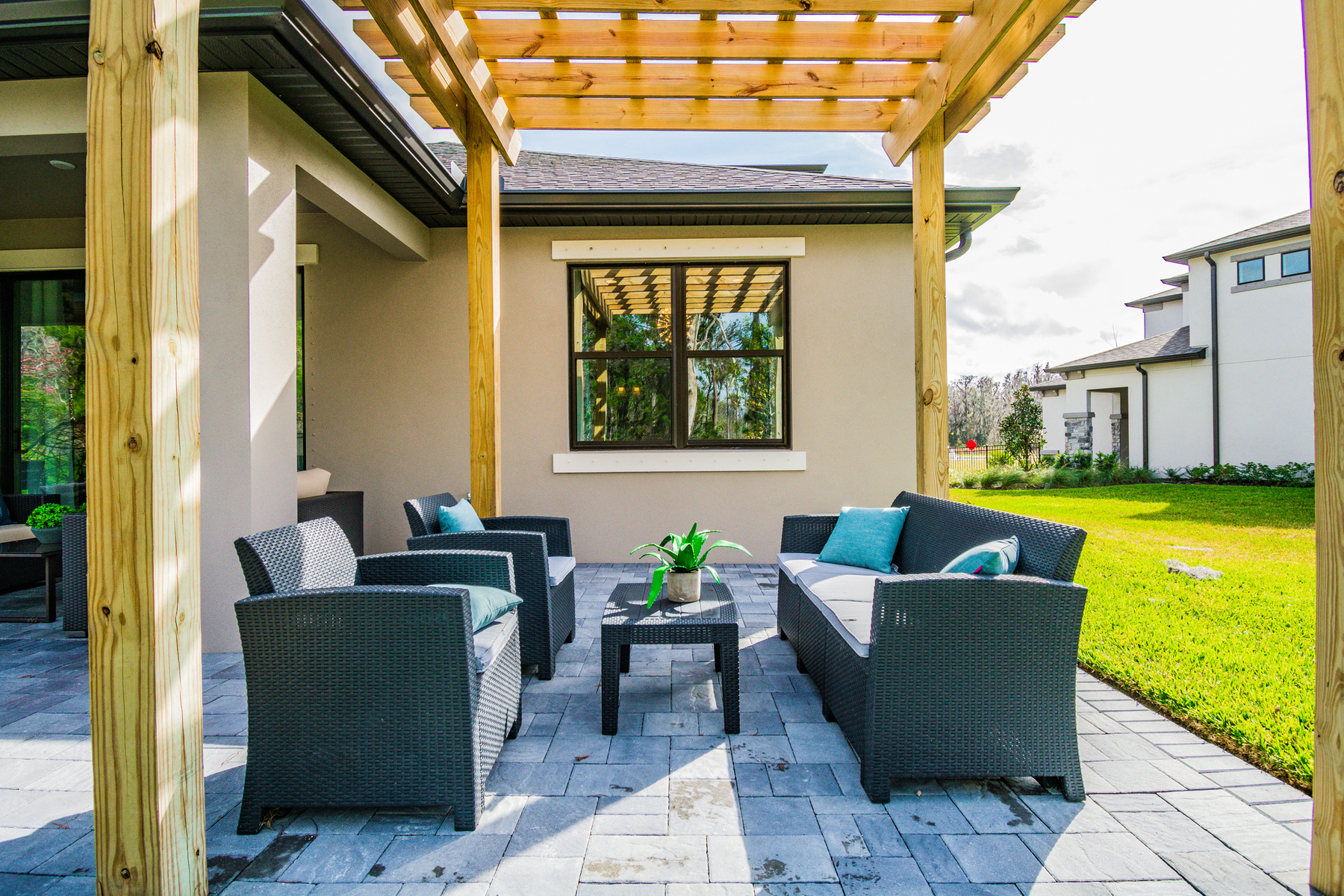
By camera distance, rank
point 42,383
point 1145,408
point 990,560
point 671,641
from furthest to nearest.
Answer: point 1145,408, point 42,383, point 671,641, point 990,560

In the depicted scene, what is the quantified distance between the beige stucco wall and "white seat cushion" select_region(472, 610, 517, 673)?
3.33 m

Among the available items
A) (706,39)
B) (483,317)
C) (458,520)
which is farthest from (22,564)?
(706,39)

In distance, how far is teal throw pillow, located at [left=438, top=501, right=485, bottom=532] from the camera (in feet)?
11.1

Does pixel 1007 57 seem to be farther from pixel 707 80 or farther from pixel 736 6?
pixel 707 80

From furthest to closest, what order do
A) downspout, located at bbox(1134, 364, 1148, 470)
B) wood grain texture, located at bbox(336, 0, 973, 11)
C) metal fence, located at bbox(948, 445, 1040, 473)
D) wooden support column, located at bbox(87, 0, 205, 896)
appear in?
metal fence, located at bbox(948, 445, 1040, 473) < downspout, located at bbox(1134, 364, 1148, 470) < wood grain texture, located at bbox(336, 0, 973, 11) < wooden support column, located at bbox(87, 0, 205, 896)

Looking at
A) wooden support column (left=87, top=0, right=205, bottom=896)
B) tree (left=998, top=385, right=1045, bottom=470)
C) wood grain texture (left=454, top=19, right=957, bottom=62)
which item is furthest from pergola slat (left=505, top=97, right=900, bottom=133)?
tree (left=998, top=385, right=1045, bottom=470)

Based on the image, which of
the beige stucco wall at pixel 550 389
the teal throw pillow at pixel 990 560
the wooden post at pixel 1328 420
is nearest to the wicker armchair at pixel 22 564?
the beige stucco wall at pixel 550 389

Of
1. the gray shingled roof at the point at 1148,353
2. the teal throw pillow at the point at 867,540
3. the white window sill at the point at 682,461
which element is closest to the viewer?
the teal throw pillow at the point at 867,540

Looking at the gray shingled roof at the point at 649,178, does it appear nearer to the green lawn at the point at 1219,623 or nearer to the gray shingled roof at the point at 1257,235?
the green lawn at the point at 1219,623

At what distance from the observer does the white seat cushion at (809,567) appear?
322 cm

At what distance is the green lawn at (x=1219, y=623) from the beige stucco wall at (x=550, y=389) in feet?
6.56

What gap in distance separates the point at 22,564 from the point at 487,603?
4.86m

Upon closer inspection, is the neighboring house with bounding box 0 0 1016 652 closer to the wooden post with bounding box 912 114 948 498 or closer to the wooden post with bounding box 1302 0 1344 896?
the wooden post with bounding box 912 114 948 498

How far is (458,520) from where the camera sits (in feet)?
11.2
